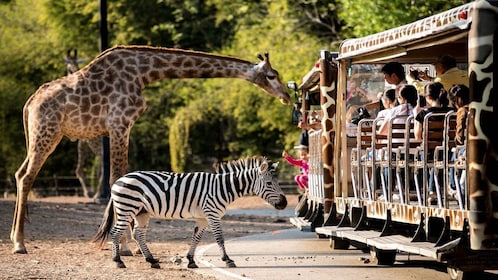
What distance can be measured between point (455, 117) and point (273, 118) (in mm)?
28868

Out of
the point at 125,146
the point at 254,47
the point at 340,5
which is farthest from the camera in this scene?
the point at 254,47

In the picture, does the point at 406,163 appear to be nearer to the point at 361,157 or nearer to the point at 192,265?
the point at 361,157

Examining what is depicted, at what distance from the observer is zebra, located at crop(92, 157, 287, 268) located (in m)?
14.5

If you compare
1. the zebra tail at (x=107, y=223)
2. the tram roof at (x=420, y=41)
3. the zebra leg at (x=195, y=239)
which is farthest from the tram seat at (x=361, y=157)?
the zebra tail at (x=107, y=223)

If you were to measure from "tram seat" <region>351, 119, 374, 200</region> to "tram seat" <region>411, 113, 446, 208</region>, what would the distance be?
1.57 m

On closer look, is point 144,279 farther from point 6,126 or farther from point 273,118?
point 6,126

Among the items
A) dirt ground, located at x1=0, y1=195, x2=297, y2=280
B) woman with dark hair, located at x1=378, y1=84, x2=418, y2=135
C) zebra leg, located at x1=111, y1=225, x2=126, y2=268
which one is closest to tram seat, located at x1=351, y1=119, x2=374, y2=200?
woman with dark hair, located at x1=378, y1=84, x2=418, y2=135

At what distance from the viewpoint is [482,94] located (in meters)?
10.1

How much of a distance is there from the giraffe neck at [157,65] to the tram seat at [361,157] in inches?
158

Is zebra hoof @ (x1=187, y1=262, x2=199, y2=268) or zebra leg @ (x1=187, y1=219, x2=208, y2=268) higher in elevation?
zebra leg @ (x1=187, y1=219, x2=208, y2=268)

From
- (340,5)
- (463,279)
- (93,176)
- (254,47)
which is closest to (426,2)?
(340,5)

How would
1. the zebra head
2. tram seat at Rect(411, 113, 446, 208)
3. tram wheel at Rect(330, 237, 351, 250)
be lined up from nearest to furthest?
tram seat at Rect(411, 113, 446, 208)
the zebra head
tram wheel at Rect(330, 237, 351, 250)

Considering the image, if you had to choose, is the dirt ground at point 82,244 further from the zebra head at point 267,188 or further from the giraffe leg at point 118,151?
the zebra head at point 267,188

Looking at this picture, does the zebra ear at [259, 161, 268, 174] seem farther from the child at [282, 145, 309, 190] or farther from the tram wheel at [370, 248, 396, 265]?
the child at [282, 145, 309, 190]
